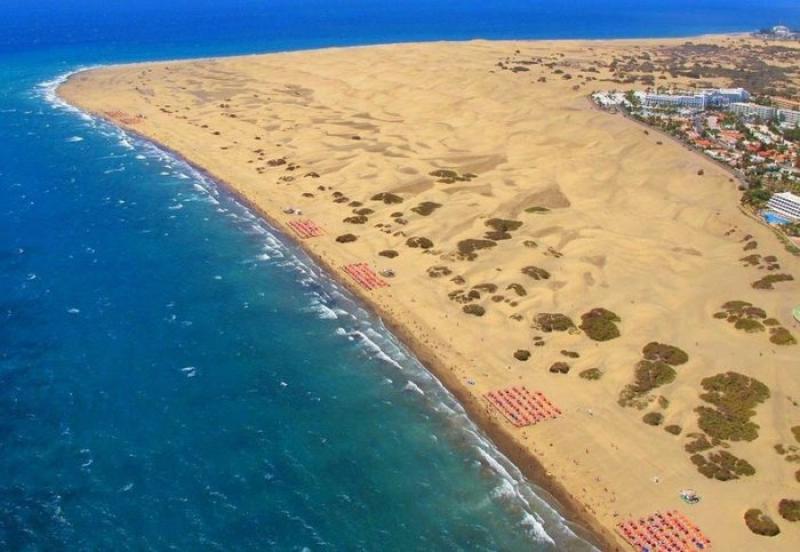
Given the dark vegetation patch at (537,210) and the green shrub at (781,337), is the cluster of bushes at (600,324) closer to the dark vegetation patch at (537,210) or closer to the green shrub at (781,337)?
the green shrub at (781,337)

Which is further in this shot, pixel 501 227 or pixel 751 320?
pixel 501 227

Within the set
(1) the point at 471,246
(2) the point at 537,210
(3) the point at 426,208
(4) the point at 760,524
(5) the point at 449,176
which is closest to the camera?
(4) the point at 760,524

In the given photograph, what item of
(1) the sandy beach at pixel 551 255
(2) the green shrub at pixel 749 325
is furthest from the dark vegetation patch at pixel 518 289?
(2) the green shrub at pixel 749 325

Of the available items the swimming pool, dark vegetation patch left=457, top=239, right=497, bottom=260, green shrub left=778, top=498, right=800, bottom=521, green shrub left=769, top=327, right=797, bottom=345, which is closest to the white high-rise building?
the swimming pool

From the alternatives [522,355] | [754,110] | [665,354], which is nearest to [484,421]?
[522,355]

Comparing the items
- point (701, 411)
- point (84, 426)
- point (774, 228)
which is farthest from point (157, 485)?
point (774, 228)

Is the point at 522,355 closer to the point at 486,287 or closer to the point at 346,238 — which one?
the point at 486,287
